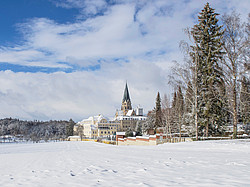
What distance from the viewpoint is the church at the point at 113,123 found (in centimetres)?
15200

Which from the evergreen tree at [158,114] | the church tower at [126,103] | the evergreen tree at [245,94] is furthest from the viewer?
the church tower at [126,103]

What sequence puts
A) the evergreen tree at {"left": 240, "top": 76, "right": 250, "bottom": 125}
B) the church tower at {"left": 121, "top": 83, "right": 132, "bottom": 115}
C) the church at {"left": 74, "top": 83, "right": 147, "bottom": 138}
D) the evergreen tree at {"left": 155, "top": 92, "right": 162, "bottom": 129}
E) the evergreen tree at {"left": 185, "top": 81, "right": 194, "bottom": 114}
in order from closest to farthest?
1. the evergreen tree at {"left": 240, "top": 76, "right": 250, "bottom": 125}
2. the evergreen tree at {"left": 185, "top": 81, "right": 194, "bottom": 114}
3. the evergreen tree at {"left": 155, "top": 92, "right": 162, "bottom": 129}
4. the church at {"left": 74, "top": 83, "right": 147, "bottom": 138}
5. the church tower at {"left": 121, "top": 83, "right": 132, "bottom": 115}

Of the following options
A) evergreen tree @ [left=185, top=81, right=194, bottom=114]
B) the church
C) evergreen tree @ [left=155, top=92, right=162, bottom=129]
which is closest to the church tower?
the church

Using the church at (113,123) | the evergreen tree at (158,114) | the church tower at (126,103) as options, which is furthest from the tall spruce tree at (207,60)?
the church tower at (126,103)

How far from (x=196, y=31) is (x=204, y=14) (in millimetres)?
2237

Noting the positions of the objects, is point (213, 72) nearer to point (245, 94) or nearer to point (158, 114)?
point (245, 94)

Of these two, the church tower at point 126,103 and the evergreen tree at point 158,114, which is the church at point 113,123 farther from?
the evergreen tree at point 158,114

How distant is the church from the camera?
152 m

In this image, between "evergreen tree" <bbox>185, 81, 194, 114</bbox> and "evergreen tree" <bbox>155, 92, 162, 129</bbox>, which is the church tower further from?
"evergreen tree" <bbox>185, 81, 194, 114</bbox>

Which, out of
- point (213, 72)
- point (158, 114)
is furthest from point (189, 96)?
point (158, 114)

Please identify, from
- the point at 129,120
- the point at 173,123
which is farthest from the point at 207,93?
the point at 129,120

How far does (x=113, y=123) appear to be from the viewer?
16312 centimetres

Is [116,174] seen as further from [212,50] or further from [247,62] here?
[212,50]

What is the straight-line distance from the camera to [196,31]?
31.5 metres
